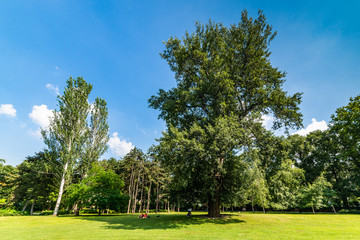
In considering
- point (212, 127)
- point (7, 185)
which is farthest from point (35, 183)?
point (212, 127)

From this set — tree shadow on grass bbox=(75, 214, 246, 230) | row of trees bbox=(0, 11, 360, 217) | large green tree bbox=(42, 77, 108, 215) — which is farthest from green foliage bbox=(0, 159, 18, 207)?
tree shadow on grass bbox=(75, 214, 246, 230)

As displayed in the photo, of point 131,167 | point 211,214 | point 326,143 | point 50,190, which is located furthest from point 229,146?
point 326,143

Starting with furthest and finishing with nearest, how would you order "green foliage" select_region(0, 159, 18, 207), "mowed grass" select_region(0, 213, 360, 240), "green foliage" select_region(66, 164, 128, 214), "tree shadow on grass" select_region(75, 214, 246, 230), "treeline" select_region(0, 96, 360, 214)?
"green foliage" select_region(0, 159, 18, 207)
"green foliage" select_region(66, 164, 128, 214)
"treeline" select_region(0, 96, 360, 214)
"tree shadow on grass" select_region(75, 214, 246, 230)
"mowed grass" select_region(0, 213, 360, 240)

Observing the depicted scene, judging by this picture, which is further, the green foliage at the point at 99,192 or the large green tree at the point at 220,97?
the green foliage at the point at 99,192

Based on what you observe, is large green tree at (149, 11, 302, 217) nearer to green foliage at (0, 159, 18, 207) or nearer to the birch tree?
the birch tree

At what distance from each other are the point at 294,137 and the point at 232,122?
1598 inches

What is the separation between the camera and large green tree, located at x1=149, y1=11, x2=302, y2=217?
14438 mm

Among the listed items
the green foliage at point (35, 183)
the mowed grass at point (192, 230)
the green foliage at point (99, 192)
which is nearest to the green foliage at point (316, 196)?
the mowed grass at point (192, 230)

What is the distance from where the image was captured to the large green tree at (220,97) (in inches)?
568

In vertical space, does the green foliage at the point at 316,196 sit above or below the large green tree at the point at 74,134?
below

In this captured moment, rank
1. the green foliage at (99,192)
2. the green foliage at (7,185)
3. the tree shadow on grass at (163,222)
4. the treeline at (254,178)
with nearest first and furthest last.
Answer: the tree shadow on grass at (163,222) → the treeline at (254,178) → the green foliage at (99,192) → the green foliage at (7,185)

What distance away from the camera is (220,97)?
52.9 ft

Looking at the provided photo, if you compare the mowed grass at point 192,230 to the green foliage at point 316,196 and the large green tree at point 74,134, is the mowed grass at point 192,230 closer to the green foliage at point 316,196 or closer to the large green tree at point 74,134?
the large green tree at point 74,134

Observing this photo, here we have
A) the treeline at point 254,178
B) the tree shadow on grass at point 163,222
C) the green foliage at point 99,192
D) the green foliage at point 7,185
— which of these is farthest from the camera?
the green foliage at point 7,185
